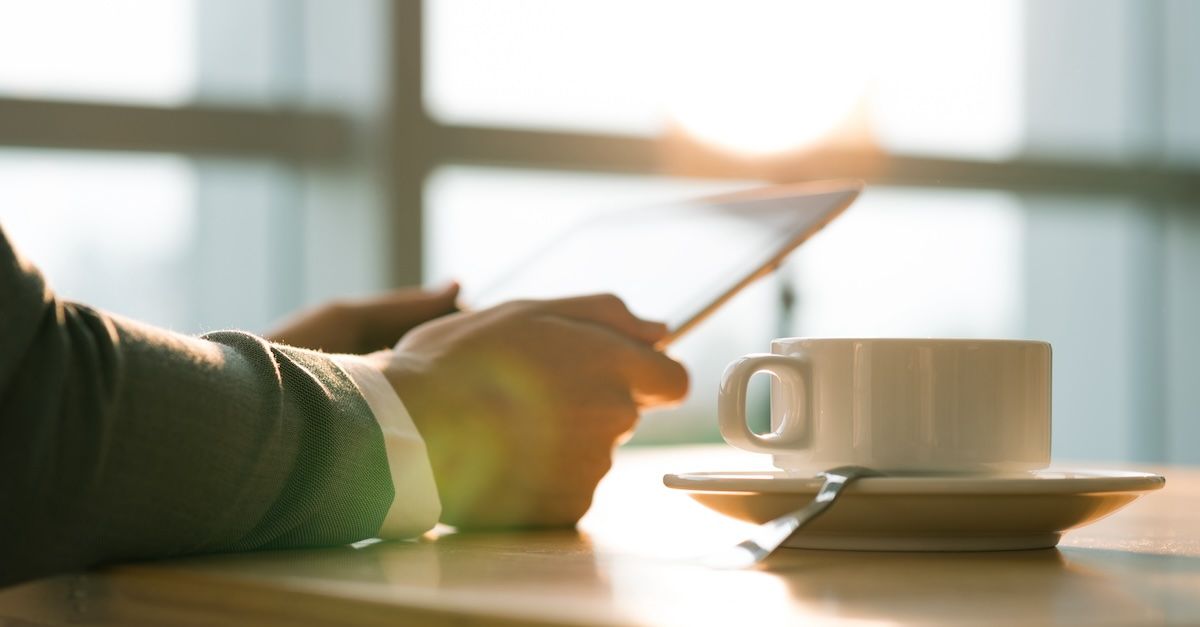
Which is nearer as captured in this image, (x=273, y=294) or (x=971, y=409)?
(x=971, y=409)

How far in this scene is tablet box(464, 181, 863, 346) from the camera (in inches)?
29.4

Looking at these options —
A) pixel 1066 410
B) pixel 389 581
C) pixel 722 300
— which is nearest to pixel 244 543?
pixel 389 581

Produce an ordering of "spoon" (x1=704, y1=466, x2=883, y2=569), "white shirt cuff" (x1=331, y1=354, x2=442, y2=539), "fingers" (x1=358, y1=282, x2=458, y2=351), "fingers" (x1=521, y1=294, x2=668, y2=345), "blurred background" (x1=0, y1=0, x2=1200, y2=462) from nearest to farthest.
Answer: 1. "spoon" (x1=704, y1=466, x2=883, y2=569)
2. "white shirt cuff" (x1=331, y1=354, x2=442, y2=539)
3. "fingers" (x1=521, y1=294, x2=668, y2=345)
4. "fingers" (x1=358, y1=282, x2=458, y2=351)
5. "blurred background" (x1=0, y1=0, x2=1200, y2=462)

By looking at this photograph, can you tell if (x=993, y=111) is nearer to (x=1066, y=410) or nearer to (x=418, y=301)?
(x=1066, y=410)

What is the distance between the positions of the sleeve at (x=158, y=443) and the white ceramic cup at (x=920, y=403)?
0.58 ft

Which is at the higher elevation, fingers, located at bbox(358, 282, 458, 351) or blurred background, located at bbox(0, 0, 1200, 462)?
blurred background, located at bbox(0, 0, 1200, 462)

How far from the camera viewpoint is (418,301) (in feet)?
3.16

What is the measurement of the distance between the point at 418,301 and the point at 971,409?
0.50 meters

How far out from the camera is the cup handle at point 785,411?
0.58m

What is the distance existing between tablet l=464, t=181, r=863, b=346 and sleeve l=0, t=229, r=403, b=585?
225mm

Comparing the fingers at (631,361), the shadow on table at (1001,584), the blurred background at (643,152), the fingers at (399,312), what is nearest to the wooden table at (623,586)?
the shadow on table at (1001,584)

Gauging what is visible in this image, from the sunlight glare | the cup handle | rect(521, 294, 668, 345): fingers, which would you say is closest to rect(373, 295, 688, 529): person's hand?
rect(521, 294, 668, 345): fingers

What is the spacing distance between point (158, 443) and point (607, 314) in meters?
0.28

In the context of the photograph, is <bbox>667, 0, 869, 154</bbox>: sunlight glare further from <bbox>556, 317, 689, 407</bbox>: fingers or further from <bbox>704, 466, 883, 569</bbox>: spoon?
<bbox>704, 466, 883, 569</bbox>: spoon
